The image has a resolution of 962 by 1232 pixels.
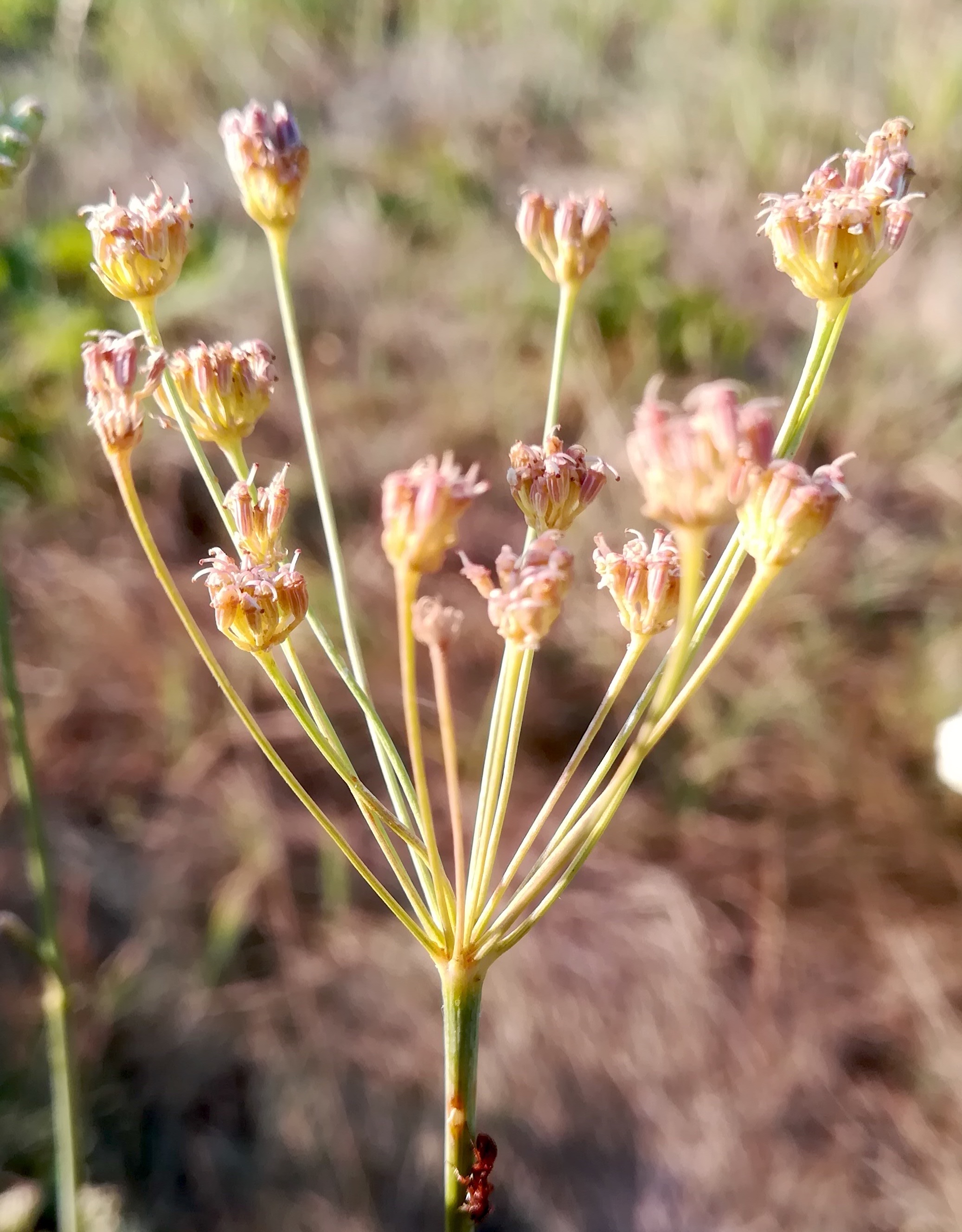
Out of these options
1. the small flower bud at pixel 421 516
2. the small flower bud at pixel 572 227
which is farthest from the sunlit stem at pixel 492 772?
the small flower bud at pixel 572 227

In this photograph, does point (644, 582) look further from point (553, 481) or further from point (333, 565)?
point (333, 565)

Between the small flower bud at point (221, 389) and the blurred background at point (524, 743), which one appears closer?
the small flower bud at point (221, 389)

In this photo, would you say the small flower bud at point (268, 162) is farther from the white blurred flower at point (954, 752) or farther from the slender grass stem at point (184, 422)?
the white blurred flower at point (954, 752)

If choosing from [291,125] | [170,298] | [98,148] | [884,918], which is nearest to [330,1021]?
[884,918]

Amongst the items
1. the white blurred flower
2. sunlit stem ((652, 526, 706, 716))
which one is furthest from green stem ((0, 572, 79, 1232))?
the white blurred flower

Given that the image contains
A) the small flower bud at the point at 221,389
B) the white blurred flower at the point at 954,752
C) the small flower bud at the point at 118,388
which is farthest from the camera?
the white blurred flower at the point at 954,752

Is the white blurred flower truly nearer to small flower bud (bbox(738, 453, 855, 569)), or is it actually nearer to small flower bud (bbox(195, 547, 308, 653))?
small flower bud (bbox(738, 453, 855, 569))

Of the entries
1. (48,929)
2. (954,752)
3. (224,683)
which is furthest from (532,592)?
(954,752)
